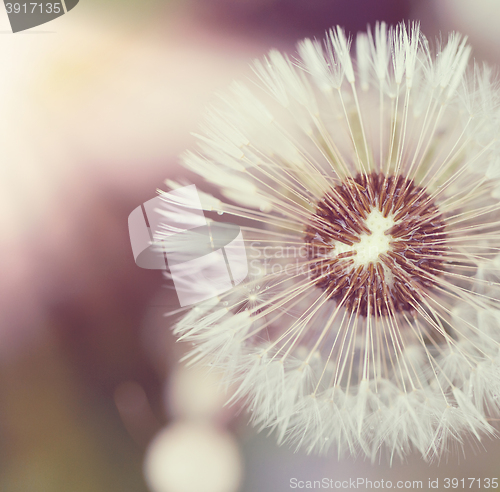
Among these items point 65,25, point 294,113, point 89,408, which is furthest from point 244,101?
point 89,408

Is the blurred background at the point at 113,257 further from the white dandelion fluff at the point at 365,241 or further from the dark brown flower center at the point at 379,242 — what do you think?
the dark brown flower center at the point at 379,242

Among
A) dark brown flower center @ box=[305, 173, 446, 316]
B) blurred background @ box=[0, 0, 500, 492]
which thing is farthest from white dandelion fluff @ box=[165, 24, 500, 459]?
blurred background @ box=[0, 0, 500, 492]

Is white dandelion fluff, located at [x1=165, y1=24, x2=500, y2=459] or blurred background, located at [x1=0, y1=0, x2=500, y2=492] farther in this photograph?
blurred background, located at [x1=0, y1=0, x2=500, y2=492]

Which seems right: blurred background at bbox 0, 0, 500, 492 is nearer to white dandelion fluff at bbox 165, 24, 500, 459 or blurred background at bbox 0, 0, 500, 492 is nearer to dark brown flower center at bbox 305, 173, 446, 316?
white dandelion fluff at bbox 165, 24, 500, 459

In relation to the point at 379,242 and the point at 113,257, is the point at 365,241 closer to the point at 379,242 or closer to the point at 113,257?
the point at 379,242

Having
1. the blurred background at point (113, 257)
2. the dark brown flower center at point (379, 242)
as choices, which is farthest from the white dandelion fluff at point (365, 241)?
the blurred background at point (113, 257)

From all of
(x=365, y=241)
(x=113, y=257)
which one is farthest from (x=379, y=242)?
(x=113, y=257)

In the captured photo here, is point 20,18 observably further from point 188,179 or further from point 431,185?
point 431,185

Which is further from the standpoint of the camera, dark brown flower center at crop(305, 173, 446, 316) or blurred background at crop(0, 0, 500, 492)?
blurred background at crop(0, 0, 500, 492)
